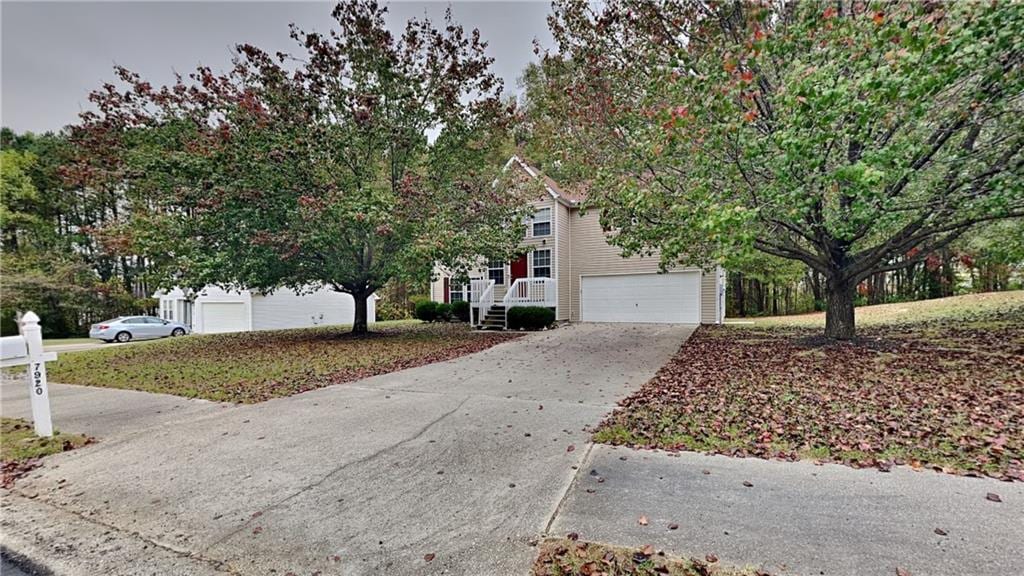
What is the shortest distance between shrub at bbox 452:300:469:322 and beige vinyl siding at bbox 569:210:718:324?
4.30 m

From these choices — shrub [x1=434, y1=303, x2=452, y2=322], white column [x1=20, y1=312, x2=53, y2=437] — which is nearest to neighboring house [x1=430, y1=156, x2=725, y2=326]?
shrub [x1=434, y1=303, x2=452, y2=322]

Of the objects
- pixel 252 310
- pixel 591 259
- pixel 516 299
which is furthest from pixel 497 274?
pixel 252 310

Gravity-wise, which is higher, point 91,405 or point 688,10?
point 688,10

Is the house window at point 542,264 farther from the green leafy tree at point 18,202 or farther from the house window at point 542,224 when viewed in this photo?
the green leafy tree at point 18,202

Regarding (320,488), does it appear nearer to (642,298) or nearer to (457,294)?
(642,298)

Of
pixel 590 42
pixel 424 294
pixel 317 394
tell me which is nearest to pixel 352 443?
pixel 317 394

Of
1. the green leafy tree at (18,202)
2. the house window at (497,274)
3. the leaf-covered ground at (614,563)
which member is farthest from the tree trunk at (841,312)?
the green leafy tree at (18,202)

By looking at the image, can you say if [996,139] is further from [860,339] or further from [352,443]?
[352,443]

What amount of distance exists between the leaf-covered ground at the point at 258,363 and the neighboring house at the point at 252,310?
7783 millimetres

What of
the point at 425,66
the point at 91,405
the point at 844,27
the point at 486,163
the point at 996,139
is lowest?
the point at 91,405

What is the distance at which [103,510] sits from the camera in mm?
3152

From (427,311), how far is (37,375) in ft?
47.7

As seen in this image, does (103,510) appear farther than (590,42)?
No

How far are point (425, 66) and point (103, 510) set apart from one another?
11357mm
